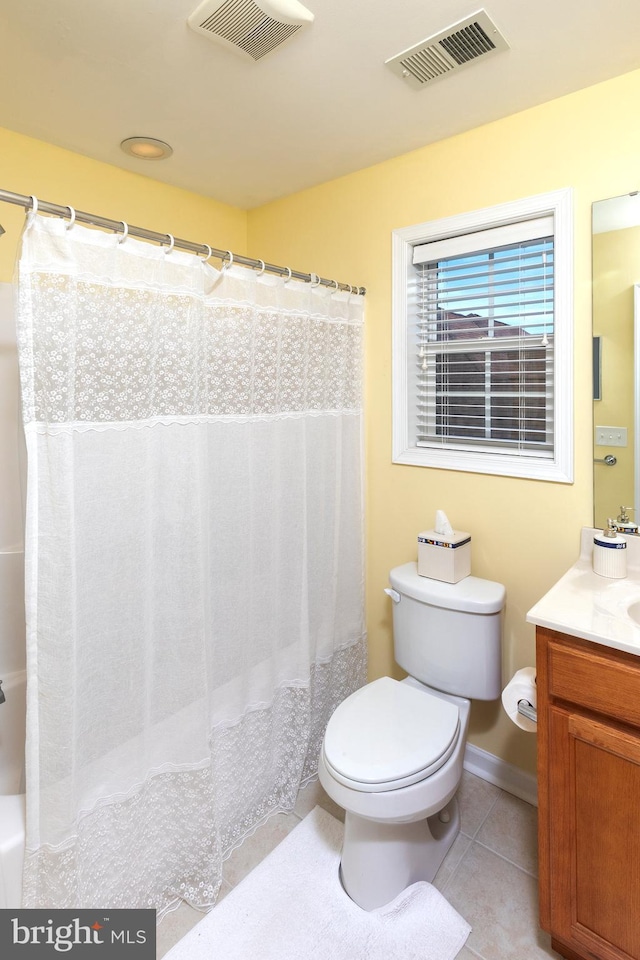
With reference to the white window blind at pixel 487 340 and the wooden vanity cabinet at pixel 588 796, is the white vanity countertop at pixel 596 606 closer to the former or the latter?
the wooden vanity cabinet at pixel 588 796

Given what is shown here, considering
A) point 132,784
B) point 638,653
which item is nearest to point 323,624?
point 132,784

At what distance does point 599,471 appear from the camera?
167 cm

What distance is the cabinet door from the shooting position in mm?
1157

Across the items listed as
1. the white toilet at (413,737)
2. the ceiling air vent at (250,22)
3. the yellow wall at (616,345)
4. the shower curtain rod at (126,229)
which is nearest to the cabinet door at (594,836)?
the white toilet at (413,737)

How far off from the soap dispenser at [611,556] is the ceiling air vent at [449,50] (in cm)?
140

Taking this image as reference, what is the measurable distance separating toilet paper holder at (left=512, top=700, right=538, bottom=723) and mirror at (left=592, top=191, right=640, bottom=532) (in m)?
0.64

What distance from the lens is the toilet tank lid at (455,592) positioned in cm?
173

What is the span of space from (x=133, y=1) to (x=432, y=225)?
1.14 meters

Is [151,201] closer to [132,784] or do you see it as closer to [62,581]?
[62,581]

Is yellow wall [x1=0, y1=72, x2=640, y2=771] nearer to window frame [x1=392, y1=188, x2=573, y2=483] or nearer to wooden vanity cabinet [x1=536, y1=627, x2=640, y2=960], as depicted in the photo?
window frame [x1=392, y1=188, x2=573, y2=483]

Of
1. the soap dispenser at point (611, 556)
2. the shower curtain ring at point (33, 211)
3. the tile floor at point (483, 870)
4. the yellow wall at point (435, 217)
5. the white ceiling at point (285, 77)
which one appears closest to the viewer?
the shower curtain ring at point (33, 211)

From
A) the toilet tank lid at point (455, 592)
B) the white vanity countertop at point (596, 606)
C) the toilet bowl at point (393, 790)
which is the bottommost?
the toilet bowl at point (393, 790)

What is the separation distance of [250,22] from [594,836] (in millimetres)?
2124

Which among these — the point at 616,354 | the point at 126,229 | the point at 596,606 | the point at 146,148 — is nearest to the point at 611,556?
the point at 596,606
